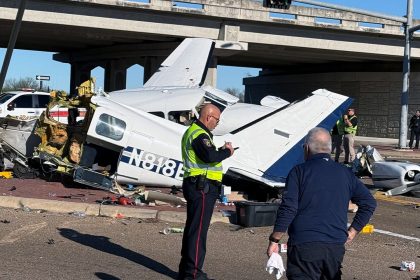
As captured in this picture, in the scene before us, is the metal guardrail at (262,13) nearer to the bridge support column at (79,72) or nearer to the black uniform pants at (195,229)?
the bridge support column at (79,72)

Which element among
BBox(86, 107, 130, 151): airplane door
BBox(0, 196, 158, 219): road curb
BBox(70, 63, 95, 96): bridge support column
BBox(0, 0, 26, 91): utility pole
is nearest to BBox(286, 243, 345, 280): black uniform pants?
BBox(0, 196, 158, 219): road curb

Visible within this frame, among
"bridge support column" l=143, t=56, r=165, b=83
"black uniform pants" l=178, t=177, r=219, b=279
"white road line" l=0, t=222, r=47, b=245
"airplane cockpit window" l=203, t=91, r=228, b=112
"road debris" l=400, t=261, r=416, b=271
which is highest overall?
"bridge support column" l=143, t=56, r=165, b=83

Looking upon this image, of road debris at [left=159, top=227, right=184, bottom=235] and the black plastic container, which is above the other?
the black plastic container

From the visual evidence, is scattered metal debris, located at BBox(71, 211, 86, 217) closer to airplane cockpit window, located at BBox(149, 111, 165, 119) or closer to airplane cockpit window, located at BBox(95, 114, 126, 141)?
airplane cockpit window, located at BBox(95, 114, 126, 141)

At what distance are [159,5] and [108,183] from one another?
21931 millimetres

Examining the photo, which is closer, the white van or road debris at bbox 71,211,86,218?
road debris at bbox 71,211,86,218

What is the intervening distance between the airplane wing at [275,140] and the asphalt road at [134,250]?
2.21m

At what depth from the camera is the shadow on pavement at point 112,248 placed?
7.35m

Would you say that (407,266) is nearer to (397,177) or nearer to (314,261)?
(314,261)

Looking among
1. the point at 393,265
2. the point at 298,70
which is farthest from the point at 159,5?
the point at 393,265

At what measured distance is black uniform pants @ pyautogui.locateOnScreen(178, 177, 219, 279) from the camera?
6375 millimetres

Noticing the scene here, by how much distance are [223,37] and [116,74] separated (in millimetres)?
12416

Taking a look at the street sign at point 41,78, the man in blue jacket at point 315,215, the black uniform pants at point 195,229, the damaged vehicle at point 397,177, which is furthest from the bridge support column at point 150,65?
the man in blue jacket at point 315,215

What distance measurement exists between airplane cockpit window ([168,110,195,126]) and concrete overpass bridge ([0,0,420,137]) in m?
20.0
